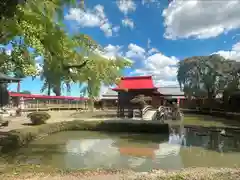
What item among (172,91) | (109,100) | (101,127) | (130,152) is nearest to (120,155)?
(130,152)

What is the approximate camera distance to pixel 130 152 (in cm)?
1125

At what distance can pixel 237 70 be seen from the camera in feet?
99.3

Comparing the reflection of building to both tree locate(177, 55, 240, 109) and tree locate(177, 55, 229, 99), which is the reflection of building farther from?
tree locate(177, 55, 229, 99)

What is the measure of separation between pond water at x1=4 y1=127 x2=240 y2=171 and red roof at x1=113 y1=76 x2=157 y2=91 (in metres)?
10.3

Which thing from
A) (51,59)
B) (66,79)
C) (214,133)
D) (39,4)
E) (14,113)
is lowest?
(214,133)

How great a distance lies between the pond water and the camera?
916 cm

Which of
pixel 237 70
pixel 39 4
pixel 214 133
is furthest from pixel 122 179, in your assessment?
pixel 237 70

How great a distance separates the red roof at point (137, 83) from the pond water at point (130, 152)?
10.3m

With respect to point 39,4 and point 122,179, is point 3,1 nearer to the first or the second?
point 39,4

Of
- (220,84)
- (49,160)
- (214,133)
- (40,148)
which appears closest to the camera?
(49,160)

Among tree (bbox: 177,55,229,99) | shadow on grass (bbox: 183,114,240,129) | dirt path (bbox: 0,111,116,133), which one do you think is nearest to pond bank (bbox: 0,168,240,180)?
dirt path (bbox: 0,111,116,133)

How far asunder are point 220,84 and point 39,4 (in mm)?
34441

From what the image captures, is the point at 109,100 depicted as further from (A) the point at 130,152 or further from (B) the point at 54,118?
(A) the point at 130,152

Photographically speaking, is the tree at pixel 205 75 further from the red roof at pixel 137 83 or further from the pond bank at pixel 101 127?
the pond bank at pixel 101 127
